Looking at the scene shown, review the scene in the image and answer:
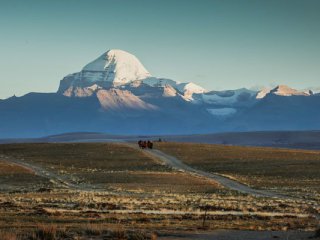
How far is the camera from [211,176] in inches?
2992

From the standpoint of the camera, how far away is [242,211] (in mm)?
41969

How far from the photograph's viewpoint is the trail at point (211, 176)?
192 ft

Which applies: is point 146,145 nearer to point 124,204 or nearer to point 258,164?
point 258,164

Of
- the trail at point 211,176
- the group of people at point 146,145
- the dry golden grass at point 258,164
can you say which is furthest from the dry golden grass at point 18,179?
the group of people at point 146,145

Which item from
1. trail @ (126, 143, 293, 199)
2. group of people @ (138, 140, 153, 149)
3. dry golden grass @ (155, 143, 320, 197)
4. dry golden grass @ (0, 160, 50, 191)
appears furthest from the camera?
group of people @ (138, 140, 153, 149)

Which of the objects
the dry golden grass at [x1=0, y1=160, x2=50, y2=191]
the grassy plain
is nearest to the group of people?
the grassy plain

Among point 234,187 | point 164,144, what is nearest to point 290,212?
point 234,187

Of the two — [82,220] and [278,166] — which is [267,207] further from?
[278,166]

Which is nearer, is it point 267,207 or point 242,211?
point 242,211

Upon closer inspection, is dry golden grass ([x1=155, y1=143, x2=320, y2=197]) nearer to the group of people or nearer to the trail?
the trail

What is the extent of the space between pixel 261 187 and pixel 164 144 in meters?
53.5

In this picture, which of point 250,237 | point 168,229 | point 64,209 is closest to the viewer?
point 250,237

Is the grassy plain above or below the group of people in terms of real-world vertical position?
below

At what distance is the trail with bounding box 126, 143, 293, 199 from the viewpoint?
5865 cm
